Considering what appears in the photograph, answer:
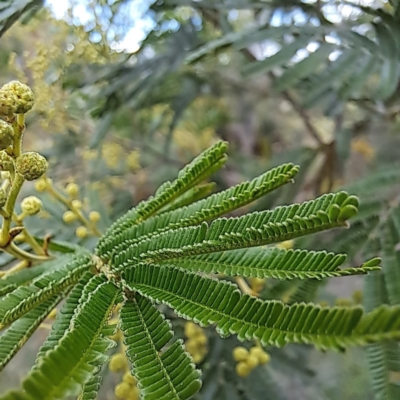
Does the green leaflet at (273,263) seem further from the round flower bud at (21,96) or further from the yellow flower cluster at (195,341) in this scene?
the yellow flower cluster at (195,341)

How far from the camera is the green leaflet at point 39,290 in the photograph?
1.15 ft

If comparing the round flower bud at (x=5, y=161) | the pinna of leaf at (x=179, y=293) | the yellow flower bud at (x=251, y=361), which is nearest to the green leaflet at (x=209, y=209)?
the pinna of leaf at (x=179, y=293)

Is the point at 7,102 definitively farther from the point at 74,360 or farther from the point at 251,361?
the point at 251,361

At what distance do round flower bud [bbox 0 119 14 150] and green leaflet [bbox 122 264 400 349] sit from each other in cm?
12

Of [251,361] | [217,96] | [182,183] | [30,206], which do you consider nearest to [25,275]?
[30,206]

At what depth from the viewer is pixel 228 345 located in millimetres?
741

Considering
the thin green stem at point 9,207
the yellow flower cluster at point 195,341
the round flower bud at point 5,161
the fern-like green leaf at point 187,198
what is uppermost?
the round flower bud at point 5,161

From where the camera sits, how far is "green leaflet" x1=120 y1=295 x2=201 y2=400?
0.26 meters

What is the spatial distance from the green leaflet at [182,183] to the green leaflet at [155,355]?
100 mm

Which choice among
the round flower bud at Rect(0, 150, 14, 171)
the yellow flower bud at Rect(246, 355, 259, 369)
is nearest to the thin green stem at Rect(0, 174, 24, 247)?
the round flower bud at Rect(0, 150, 14, 171)

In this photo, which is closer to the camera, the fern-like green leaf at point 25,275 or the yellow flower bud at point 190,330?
the fern-like green leaf at point 25,275

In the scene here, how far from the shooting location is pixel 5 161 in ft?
1.11

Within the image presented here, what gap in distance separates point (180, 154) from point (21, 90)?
3.26ft

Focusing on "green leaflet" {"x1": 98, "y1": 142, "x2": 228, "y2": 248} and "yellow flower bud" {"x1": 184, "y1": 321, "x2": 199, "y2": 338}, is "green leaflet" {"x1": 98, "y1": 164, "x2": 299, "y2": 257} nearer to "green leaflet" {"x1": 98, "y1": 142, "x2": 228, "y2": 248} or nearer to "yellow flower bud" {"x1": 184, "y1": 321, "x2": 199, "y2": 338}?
"green leaflet" {"x1": 98, "y1": 142, "x2": 228, "y2": 248}
